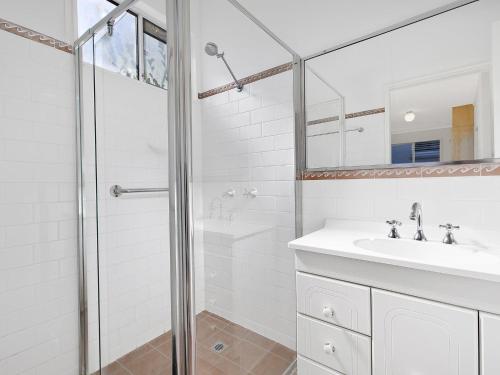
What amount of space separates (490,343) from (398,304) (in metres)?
0.23

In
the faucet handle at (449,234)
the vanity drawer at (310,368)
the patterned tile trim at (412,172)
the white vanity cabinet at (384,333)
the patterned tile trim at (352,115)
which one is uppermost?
the patterned tile trim at (352,115)

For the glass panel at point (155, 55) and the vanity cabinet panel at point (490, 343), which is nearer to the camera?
the vanity cabinet panel at point (490, 343)

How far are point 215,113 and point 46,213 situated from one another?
927mm

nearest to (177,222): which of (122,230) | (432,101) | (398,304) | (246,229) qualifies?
(246,229)

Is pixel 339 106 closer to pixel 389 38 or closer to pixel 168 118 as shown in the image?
pixel 389 38

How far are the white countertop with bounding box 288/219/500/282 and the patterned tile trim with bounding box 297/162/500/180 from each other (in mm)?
236

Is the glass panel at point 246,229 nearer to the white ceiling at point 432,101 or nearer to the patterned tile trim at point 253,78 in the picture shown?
the patterned tile trim at point 253,78

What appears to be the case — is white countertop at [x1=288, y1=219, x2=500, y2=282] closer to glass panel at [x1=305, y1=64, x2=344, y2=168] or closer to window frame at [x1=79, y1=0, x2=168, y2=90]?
glass panel at [x1=305, y1=64, x2=344, y2=168]

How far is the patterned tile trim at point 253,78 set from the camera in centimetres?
98

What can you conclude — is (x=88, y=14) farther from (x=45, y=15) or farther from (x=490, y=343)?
(x=490, y=343)

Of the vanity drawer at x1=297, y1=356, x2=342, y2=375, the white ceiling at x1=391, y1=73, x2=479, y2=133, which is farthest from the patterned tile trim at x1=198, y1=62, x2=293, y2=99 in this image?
the vanity drawer at x1=297, y1=356, x2=342, y2=375

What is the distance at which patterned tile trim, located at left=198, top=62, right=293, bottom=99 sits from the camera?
984 millimetres

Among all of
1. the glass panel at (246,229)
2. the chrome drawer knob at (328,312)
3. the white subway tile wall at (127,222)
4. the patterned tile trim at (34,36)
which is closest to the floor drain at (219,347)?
the glass panel at (246,229)

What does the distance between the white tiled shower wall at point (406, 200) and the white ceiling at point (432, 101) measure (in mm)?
257
